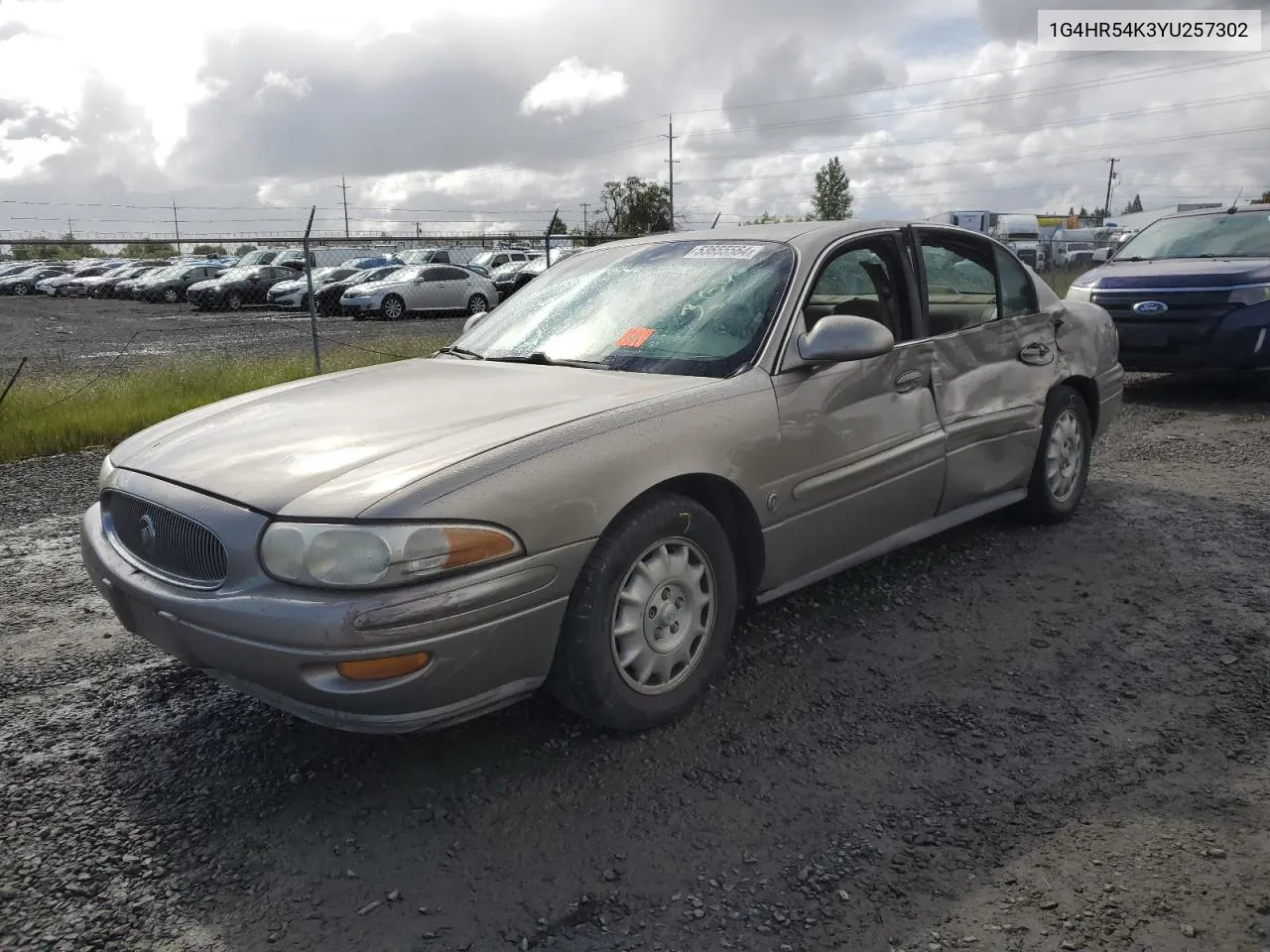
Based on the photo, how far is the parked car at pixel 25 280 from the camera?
39938mm

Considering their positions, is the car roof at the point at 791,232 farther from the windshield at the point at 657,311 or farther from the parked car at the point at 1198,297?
the parked car at the point at 1198,297

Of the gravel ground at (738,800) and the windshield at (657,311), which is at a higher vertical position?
the windshield at (657,311)

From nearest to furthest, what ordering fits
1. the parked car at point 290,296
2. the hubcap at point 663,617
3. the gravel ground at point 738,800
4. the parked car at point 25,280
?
the gravel ground at point 738,800 < the hubcap at point 663,617 < the parked car at point 290,296 < the parked car at point 25,280

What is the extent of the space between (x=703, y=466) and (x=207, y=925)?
70.3 inches

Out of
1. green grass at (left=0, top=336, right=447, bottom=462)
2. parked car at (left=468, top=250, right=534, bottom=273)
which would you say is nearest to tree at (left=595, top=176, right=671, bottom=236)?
parked car at (left=468, top=250, right=534, bottom=273)

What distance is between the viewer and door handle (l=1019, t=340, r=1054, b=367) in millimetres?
4734

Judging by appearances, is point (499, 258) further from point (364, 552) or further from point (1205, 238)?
point (364, 552)

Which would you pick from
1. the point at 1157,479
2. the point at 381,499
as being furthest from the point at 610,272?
the point at 1157,479

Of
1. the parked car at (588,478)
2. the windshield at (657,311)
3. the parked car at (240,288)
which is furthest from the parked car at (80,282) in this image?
the parked car at (588,478)

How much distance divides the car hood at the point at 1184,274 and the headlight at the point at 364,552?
7.98 meters

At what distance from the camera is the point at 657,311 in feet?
12.5

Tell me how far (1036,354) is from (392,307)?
69.5ft

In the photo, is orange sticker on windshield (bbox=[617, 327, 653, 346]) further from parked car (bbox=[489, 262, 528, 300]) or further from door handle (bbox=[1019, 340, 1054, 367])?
parked car (bbox=[489, 262, 528, 300])

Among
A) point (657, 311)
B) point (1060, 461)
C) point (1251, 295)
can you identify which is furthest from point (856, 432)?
point (1251, 295)
